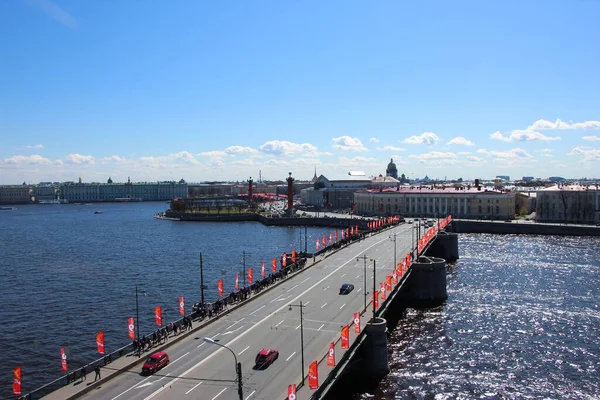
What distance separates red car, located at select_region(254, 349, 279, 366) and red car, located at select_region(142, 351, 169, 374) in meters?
4.74

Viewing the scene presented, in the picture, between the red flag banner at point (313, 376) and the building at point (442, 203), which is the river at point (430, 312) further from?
the building at point (442, 203)

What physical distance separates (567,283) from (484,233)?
5916 centimetres

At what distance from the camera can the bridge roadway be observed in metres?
26.3

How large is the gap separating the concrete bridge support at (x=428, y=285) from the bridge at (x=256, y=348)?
3.43 m

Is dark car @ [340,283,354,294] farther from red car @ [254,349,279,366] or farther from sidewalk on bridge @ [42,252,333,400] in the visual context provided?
red car @ [254,349,279,366]

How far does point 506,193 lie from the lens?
13975 cm

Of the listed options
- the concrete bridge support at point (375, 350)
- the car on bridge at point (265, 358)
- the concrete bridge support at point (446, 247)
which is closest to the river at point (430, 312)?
the concrete bridge support at point (375, 350)

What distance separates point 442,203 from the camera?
14525 centimetres

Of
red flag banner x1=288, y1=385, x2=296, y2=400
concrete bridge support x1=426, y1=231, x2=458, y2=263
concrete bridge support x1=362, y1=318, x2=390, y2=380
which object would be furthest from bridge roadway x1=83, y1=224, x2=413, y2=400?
concrete bridge support x1=426, y1=231, x2=458, y2=263

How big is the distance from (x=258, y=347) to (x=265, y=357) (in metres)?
2.96

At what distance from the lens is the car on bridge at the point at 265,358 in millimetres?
29200

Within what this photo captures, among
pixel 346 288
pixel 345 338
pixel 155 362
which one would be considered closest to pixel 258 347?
pixel 345 338

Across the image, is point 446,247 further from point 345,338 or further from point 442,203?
point 442,203

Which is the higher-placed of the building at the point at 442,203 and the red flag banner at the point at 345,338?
the building at the point at 442,203
